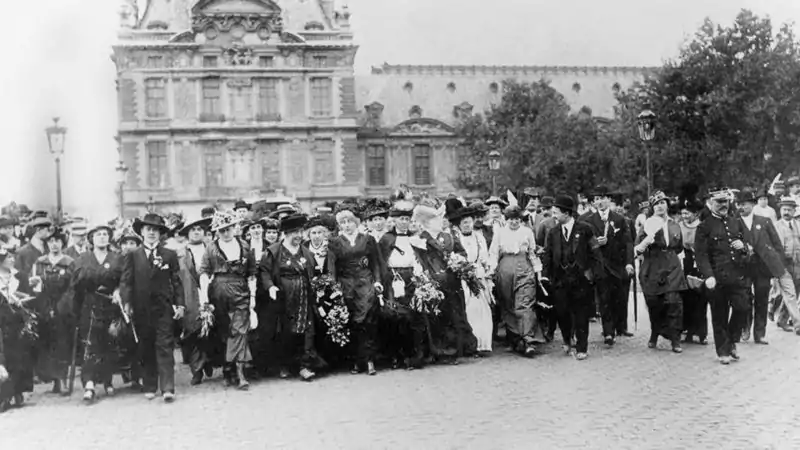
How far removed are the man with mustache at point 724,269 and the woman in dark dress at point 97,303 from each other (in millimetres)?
7586

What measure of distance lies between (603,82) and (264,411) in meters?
62.2

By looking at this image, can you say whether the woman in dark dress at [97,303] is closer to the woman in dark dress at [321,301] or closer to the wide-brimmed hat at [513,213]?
the woman in dark dress at [321,301]

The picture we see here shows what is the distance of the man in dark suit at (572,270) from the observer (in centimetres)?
1309

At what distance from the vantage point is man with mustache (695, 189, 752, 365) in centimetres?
1208

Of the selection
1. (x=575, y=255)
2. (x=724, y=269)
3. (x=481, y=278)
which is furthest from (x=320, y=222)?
(x=724, y=269)

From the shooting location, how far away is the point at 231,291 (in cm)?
1198

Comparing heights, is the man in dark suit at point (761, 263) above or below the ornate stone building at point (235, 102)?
below

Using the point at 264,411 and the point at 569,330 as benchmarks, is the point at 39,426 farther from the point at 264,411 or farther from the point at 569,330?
the point at 569,330

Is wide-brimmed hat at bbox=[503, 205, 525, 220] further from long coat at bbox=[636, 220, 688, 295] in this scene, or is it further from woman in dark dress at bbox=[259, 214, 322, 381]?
woman in dark dress at bbox=[259, 214, 322, 381]

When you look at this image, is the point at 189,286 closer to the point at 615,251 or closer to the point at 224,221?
the point at 224,221

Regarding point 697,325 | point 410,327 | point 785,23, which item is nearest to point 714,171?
point 785,23

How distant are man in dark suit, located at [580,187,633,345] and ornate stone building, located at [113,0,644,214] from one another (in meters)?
40.8

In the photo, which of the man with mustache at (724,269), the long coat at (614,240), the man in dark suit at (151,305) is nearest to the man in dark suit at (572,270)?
the long coat at (614,240)

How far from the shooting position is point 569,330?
44.1 feet
